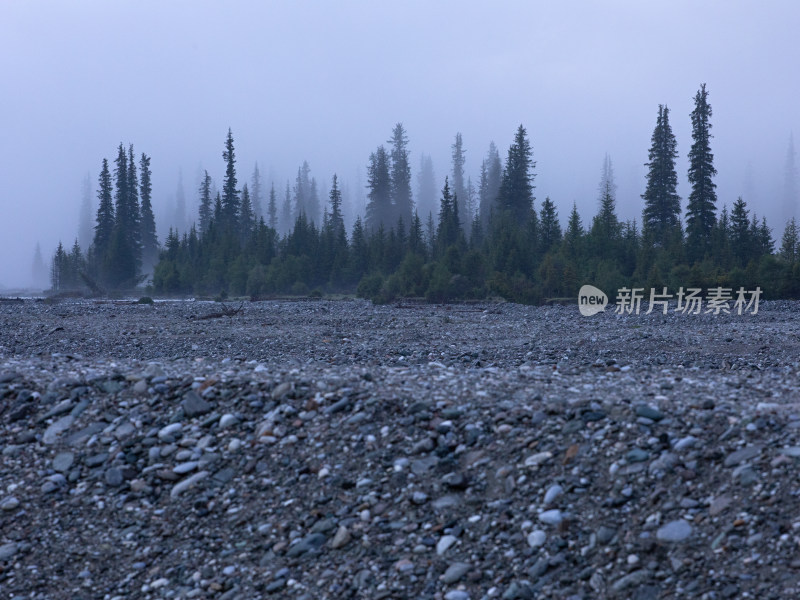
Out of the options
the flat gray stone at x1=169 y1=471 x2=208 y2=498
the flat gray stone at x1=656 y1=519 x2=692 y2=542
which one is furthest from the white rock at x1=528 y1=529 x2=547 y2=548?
the flat gray stone at x1=169 y1=471 x2=208 y2=498

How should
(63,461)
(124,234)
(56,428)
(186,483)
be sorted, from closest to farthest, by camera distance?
1. (186,483)
2. (63,461)
3. (56,428)
4. (124,234)

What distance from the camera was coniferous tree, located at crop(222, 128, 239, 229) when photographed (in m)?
58.5

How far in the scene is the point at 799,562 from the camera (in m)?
3.25

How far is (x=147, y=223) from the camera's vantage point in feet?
212

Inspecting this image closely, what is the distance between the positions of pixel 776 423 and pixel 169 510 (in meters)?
3.91

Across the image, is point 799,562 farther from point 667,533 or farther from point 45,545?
point 45,545

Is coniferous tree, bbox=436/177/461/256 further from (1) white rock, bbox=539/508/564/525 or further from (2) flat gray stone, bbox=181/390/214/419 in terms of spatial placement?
(1) white rock, bbox=539/508/564/525

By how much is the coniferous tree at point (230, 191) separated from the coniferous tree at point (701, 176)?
35.1 meters

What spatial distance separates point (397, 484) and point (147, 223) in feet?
213

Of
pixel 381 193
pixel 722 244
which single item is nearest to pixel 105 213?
pixel 381 193

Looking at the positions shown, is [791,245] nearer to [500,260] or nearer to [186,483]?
[500,260]

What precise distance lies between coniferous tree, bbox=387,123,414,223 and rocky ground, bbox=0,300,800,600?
63331mm

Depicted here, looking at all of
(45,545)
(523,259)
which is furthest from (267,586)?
(523,259)

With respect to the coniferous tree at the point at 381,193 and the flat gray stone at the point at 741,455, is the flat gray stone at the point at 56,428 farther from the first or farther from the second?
the coniferous tree at the point at 381,193
